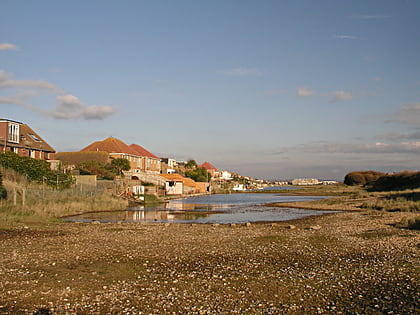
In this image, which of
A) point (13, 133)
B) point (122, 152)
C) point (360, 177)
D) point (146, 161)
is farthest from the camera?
point (360, 177)

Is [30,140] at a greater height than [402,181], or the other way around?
[30,140]

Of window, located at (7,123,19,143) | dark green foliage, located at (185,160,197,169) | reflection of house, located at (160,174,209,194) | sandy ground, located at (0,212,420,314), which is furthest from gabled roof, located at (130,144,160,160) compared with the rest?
sandy ground, located at (0,212,420,314)

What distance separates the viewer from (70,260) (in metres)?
15.2

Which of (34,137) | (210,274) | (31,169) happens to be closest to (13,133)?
(34,137)

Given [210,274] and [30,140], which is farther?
[30,140]

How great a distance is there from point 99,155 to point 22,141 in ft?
84.5

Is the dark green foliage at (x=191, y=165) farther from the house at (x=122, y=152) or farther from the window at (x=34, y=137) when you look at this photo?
the window at (x=34, y=137)

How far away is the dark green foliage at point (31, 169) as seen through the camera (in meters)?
45.7

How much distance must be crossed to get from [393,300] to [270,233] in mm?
13959

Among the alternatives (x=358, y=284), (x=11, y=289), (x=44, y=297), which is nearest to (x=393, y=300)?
(x=358, y=284)

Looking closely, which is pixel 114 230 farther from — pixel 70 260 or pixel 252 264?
pixel 252 264

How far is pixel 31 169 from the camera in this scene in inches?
1858

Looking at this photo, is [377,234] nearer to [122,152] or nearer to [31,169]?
[31,169]

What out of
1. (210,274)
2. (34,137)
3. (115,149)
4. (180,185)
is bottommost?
(210,274)
